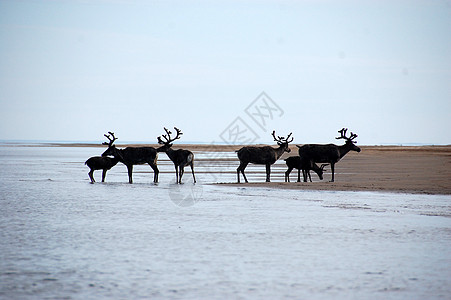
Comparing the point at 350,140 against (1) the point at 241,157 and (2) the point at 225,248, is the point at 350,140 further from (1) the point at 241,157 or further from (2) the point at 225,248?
(2) the point at 225,248

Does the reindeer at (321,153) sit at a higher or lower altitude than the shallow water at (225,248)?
higher

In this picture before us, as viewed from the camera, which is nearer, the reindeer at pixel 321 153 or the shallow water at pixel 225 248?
the shallow water at pixel 225 248

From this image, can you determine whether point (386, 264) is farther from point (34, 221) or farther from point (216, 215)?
point (34, 221)

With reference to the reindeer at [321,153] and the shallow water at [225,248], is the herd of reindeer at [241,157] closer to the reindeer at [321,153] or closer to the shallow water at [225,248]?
the reindeer at [321,153]

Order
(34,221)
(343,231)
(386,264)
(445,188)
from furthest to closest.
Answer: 1. (445,188)
2. (34,221)
3. (343,231)
4. (386,264)

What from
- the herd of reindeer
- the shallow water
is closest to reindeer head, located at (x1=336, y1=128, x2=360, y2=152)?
the herd of reindeer

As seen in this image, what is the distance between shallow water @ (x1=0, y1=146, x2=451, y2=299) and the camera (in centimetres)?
702

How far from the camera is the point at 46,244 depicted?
382 inches

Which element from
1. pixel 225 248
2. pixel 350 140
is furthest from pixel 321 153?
pixel 225 248

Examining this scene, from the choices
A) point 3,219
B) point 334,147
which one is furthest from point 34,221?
point 334,147

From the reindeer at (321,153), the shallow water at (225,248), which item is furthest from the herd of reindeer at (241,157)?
the shallow water at (225,248)

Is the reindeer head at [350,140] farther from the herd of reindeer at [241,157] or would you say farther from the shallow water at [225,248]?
the shallow water at [225,248]

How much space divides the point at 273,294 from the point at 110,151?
2002 centimetres

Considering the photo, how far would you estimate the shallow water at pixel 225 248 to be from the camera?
7.02 m
